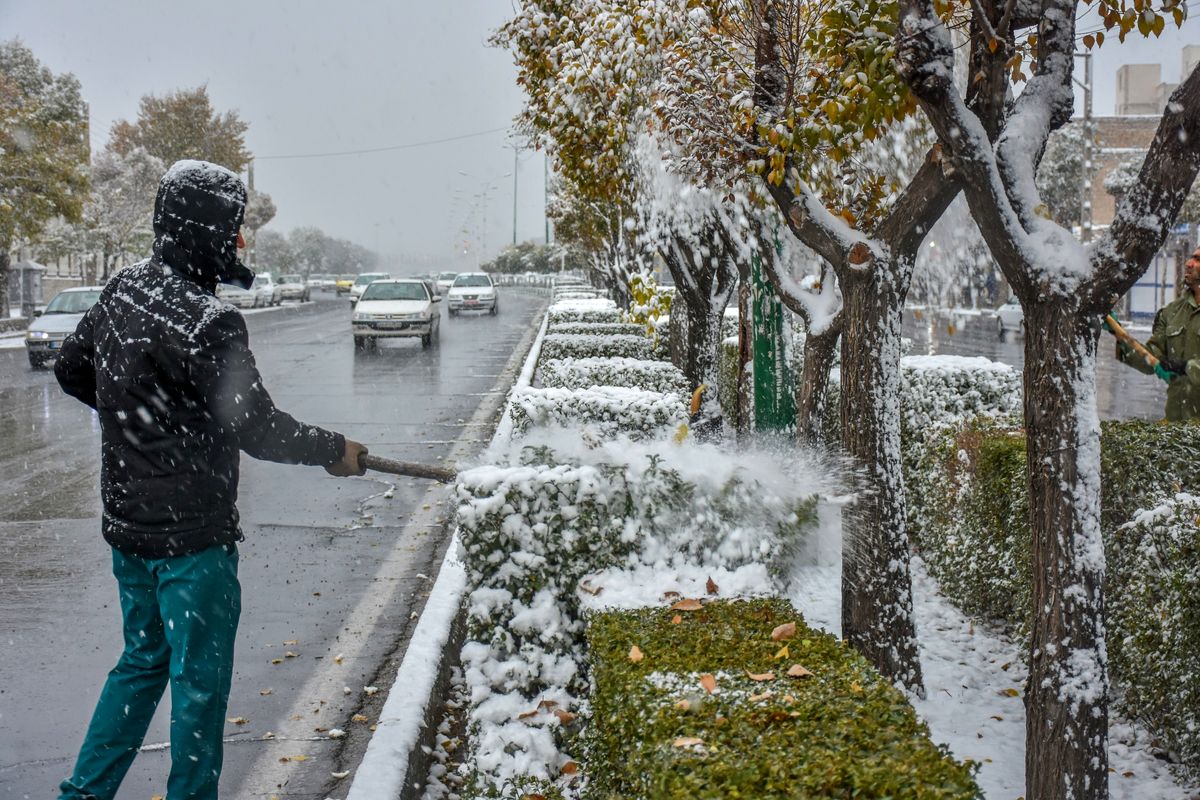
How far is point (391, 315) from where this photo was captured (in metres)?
26.9

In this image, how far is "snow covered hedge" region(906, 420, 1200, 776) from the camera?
3875mm

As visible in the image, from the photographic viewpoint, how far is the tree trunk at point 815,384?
632 centimetres

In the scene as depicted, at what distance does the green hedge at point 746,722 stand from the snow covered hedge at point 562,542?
0.68 m

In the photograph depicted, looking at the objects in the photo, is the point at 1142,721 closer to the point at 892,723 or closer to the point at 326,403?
the point at 892,723

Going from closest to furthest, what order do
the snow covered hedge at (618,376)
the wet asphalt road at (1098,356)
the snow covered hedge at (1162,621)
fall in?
the snow covered hedge at (1162,621)
the snow covered hedge at (618,376)
the wet asphalt road at (1098,356)

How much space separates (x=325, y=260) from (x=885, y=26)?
4741 inches

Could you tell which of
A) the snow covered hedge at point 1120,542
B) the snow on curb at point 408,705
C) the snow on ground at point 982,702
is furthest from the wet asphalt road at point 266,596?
the snow covered hedge at point 1120,542

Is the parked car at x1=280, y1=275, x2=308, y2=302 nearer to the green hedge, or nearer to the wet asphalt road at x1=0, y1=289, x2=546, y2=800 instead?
the wet asphalt road at x1=0, y1=289, x2=546, y2=800

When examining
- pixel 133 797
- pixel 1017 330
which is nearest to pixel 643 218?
pixel 133 797

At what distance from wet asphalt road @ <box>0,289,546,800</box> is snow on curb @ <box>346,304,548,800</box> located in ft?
0.77

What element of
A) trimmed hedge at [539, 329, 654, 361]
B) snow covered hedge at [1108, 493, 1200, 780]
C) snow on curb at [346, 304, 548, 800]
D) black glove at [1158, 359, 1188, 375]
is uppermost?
black glove at [1158, 359, 1188, 375]

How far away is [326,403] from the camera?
51.6 feet

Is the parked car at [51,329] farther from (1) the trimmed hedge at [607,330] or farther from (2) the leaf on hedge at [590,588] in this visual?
(2) the leaf on hedge at [590,588]

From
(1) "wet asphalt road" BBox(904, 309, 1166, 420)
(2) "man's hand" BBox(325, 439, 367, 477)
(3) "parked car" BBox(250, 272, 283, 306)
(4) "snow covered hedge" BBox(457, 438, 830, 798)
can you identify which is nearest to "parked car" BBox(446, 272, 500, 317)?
(3) "parked car" BBox(250, 272, 283, 306)
